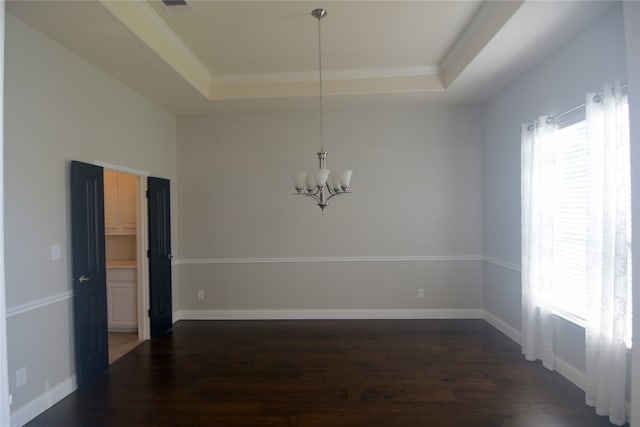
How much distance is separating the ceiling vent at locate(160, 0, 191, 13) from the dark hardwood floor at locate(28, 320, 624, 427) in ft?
10.8

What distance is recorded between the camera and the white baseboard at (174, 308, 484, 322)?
4934 millimetres

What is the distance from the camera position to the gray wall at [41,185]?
8.42 feet

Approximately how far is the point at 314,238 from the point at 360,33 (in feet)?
8.99

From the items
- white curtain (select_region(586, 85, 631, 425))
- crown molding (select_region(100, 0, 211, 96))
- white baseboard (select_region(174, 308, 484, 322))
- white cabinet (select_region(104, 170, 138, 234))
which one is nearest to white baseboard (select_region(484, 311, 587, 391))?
white curtain (select_region(586, 85, 631, 425))

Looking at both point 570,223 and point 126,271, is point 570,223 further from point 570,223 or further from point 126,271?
point 126,271

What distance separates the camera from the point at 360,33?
342 centimetres

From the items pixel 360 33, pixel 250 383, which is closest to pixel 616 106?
pixel 360 33

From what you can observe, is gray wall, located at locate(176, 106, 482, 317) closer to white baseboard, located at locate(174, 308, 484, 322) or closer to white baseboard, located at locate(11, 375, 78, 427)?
white baseboard, located at locate(174, 308, 484, 322)

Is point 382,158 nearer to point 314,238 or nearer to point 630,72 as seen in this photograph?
point 314,238

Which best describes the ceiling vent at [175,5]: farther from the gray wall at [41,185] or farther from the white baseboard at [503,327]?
the white baseboard at [503,327]

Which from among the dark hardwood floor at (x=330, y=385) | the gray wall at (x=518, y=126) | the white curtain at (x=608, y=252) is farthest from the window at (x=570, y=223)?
the dark hardwood floor at (x=330, y=385)

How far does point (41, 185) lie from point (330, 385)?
295cm

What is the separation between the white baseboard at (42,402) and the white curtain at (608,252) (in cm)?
429

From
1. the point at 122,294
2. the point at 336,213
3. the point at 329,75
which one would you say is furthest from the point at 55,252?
the point at 329,75
